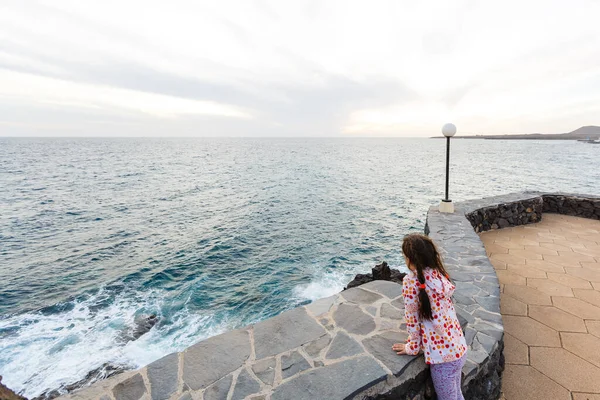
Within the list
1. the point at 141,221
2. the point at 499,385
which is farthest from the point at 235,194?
the point at 499,385

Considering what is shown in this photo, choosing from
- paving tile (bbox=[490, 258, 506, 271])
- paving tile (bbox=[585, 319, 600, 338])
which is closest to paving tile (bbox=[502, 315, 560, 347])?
paving tile (bbox=[585, 319, 600, 338])

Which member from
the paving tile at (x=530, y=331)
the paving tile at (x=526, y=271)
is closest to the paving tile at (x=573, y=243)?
the paving tile at (x=526, y=271)

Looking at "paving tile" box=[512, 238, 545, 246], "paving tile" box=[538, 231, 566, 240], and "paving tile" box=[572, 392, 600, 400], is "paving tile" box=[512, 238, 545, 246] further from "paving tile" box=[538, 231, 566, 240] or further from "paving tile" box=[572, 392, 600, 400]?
"paving tile" box=[572, 392, 600, 400]

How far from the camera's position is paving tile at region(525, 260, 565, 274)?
18.3ft

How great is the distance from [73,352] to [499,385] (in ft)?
34.6

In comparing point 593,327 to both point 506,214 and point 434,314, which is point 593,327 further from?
point 506,214

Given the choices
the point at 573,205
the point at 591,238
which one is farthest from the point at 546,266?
the point at 573,205

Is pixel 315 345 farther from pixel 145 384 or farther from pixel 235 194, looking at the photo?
pixel 235 194

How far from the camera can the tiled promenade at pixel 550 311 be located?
319 cm

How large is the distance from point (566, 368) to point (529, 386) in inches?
25.0

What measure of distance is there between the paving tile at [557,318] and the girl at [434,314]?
2777 mm

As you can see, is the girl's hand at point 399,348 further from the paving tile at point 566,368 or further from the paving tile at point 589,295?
the paving tile at point 589,295

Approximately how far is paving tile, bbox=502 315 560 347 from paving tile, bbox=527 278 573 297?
112 cm

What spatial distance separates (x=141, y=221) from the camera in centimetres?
2022
